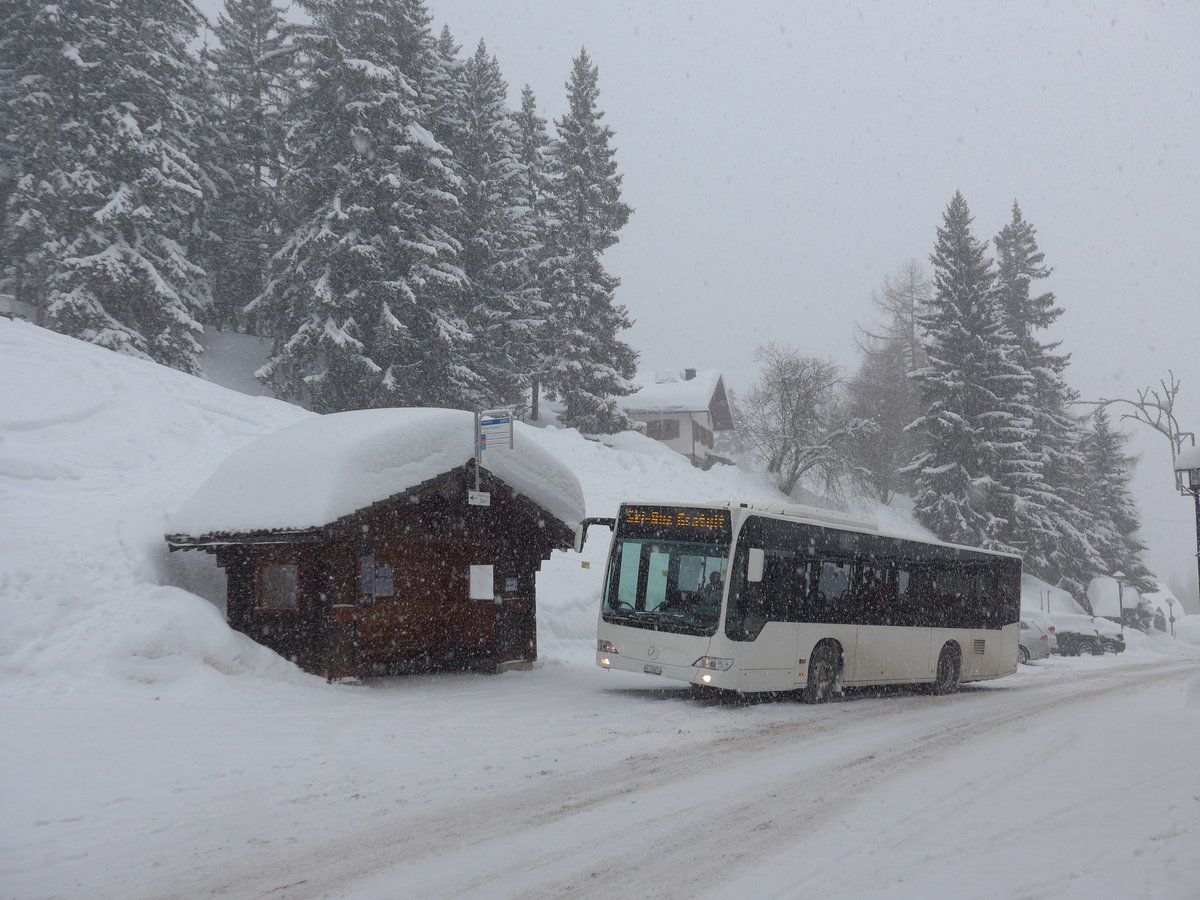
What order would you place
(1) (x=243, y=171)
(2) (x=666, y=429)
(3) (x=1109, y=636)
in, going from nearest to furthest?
(3) (x=1109, y=636)
(1) (x=243, y=171)
(2) (x=666, y=429)

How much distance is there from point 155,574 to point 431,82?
33509 mm

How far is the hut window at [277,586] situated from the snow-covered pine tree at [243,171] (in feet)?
106

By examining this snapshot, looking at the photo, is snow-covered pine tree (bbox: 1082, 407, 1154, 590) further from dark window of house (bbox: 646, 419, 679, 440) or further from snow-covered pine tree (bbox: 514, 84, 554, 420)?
snow-covered pine tree (bbox: 514, 84, 554, 420)

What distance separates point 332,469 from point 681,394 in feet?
179

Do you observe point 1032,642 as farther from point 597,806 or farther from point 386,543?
point 597,806

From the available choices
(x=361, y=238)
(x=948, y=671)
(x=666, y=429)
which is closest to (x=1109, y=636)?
(x=948, y=671)

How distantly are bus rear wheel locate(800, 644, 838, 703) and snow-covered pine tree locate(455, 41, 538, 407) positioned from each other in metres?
28.1

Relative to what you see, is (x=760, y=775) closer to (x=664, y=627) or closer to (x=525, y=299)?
(x=664, y=627)

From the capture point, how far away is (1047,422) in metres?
49.4

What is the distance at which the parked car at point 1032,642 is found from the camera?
29.4 metres

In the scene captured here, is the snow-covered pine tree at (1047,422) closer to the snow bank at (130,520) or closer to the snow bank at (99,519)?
the snow bank at (130,520)

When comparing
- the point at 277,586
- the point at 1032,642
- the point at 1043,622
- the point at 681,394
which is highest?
the point at 681,394

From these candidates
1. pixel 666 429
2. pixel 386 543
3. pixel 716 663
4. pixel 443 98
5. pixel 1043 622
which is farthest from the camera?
pixel 666 429

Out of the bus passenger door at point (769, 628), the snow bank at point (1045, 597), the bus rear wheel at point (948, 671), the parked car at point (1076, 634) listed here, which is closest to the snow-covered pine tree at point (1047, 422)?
the snow bank at point (1045, 597)
